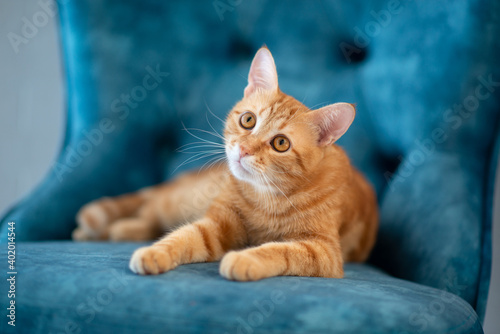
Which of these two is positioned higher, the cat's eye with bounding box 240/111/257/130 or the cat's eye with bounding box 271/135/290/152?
the cat's eye with bounding box 240/111/257/130

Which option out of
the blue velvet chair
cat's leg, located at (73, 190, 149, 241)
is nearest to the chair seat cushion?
the blue velvet chair

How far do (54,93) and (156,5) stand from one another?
1.03m

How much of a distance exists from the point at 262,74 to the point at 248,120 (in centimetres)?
15

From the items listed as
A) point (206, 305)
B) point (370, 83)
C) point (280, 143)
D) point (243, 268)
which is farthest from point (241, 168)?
point (370, 83)

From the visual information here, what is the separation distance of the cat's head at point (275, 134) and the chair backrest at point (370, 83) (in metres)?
0.43

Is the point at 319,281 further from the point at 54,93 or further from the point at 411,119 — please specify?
the point at 54,93

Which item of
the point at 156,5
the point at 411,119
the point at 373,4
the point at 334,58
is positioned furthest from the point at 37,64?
the point at 411,119

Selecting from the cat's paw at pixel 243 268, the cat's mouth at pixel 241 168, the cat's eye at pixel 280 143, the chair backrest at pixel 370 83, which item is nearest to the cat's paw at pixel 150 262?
the cat's paw at pixel 243 268

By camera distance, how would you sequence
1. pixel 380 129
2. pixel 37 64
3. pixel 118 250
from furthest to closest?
pixel 37 64, pixel 380 129, pixel 118 250

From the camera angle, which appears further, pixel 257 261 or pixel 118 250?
pixel 118 250

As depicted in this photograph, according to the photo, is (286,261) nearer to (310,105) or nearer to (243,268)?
(243,268)

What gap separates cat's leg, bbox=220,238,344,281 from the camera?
0.95 meters

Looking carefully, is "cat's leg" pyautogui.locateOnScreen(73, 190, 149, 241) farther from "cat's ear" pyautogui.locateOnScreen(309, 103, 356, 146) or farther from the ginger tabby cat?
"cat's ear" pyautogui.locateOnScreen(309, 103, 356, 146)

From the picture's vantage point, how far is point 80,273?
94cm
